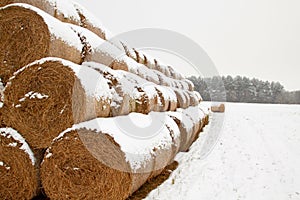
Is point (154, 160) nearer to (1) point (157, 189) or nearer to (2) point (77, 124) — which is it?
(1) point (157, 189)

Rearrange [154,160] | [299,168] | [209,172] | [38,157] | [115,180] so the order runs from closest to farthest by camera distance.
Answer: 1. [115,180]
2. [38,157]
3. [154,160]
4. [209,172]
5. [299,168]

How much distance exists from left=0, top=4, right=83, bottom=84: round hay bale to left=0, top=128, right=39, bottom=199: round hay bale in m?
0.85

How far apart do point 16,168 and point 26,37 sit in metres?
1.64

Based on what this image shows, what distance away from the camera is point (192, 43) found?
9.25 meters

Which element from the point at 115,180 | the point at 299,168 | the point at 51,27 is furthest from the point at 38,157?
the point at 299,168

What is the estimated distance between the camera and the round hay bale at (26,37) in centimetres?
335

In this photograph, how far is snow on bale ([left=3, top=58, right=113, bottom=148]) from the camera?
3.19 meters

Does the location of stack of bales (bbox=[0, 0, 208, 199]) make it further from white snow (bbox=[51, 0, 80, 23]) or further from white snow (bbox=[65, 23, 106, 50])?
white snow (bbox=[65, 23, 106, 50])

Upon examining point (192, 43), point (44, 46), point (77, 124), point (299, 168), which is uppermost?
point (192, 43)

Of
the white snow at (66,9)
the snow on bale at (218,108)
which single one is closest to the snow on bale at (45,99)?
the white snow at (66,9)

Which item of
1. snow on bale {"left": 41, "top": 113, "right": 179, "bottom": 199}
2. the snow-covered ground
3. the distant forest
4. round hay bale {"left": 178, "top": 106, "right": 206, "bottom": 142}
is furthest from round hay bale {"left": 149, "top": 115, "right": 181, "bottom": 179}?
the distant forest

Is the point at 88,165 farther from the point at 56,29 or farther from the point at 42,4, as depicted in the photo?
the point at 42,4

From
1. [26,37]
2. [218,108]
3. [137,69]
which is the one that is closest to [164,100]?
[137,69]

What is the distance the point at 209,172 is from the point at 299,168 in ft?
7.04
